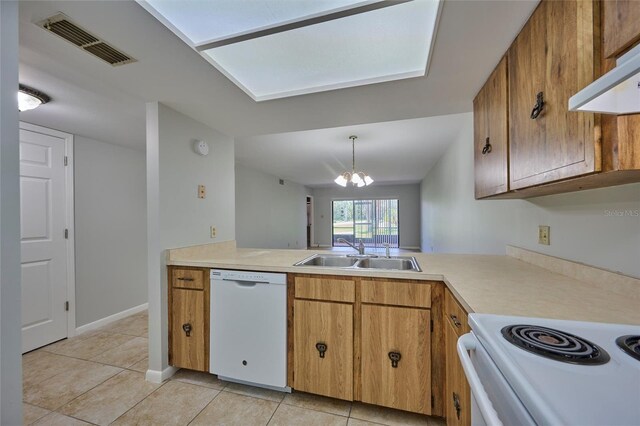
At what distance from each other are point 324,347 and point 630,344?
140cm

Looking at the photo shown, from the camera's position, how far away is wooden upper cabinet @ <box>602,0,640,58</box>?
63cm

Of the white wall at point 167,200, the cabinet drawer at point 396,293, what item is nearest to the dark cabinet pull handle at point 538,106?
the cabinet drawer at point 396,293

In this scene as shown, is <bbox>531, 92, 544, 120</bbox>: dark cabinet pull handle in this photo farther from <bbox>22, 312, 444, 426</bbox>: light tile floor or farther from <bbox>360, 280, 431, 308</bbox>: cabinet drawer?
<bbox>22, 312, 444, 426</bbox>: light tile floor

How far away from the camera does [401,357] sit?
1.55 m

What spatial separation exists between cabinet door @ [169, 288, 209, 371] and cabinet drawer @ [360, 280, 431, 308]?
126 centimetres

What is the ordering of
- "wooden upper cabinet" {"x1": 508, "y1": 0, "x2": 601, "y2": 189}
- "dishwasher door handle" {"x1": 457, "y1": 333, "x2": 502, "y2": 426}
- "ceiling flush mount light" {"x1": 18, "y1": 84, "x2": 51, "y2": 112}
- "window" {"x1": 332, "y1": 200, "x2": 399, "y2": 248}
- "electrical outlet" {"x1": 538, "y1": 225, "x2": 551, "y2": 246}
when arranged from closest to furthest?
"dishwasher door handle" {"x1": 457, "y1": 333, "x2": 502, "y2": 426}, "wooden upper cabinet" {"x1": 508, "y1": 0, "x2": 601, "y2": 189}, "electrical outlet" {"x1": 538, "y1": 225, "x2": 551, "y2": 246}, "ceiling flush mount light" {"x1": 18, "y1": 84, "x2": 51, "y2": 112}, "window" {"x1": 332, "y1": 200, "x2": 399, "y2": 248}

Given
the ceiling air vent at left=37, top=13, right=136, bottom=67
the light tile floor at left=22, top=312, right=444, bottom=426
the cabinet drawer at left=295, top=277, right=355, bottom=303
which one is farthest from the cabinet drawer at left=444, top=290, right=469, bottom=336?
the ceiling air vent at left=37, top=13, right=136, bottom=67

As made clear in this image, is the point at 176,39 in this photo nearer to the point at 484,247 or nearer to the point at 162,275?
the point at 162,275

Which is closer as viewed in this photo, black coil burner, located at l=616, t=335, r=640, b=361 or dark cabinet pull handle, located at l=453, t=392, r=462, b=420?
black coil burner, located at l=616, t=335, r=640, b=361

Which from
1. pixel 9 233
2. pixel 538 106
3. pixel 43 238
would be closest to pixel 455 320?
pixel 538 106

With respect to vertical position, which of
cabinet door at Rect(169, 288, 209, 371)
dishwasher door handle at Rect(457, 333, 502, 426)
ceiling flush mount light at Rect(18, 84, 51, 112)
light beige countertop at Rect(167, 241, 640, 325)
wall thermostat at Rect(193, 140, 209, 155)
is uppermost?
ceiling flush mount light at Rect(18, 84, 51, 112)

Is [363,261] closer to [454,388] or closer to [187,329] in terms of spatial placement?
[454,388]

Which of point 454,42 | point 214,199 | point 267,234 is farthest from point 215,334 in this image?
point 267,234

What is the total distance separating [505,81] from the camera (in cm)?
133
